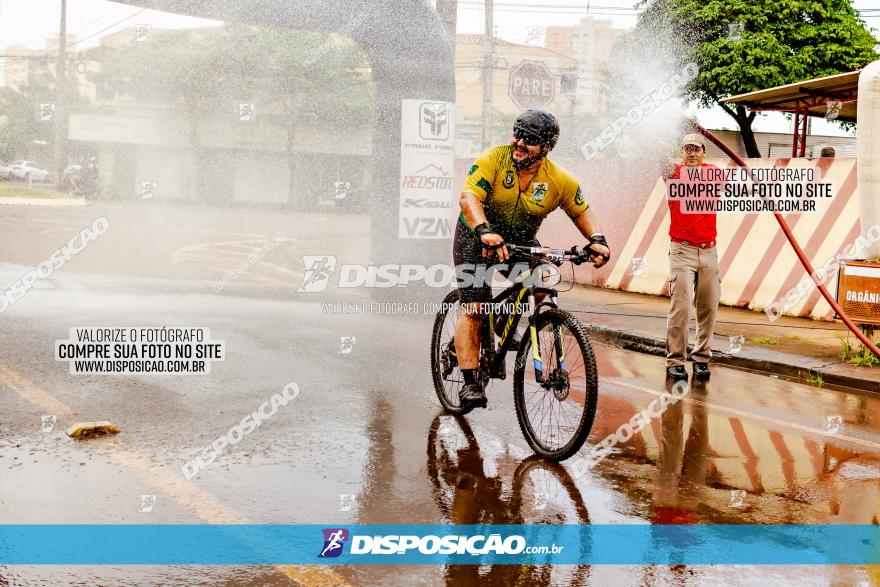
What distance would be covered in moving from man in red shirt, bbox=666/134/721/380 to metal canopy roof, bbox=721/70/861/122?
10.2ft

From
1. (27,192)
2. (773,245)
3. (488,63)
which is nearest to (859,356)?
(773,245)

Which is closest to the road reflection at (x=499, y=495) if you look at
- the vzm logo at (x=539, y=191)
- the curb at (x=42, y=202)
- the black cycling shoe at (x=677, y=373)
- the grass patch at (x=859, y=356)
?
the vzm logo at (x=539, y=191)

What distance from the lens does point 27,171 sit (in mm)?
37875

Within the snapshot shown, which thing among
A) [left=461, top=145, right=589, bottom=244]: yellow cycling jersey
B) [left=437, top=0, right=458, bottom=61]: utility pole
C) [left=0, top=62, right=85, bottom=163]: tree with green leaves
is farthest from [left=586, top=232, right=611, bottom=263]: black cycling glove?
[left=0, top=62, right=85, bottom=163]: tree with green leaves

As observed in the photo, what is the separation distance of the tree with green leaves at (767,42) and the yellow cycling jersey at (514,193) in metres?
31.6

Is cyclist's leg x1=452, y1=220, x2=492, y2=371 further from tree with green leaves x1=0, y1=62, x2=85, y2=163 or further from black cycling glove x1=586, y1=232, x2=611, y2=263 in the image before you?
tree with green leaves x1=0, y1=62, x2=85, y2=163

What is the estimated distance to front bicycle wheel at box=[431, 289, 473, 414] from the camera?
6590 millimetres

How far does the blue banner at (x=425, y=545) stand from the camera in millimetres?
3953

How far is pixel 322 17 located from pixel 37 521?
31.3ft

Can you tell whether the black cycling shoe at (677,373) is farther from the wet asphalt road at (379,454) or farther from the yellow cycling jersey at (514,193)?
the yellow cycling jersey at (514,193)

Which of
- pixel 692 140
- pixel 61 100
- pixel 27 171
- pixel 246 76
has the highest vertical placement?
pixel 246 76

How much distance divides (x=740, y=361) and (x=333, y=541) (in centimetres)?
614

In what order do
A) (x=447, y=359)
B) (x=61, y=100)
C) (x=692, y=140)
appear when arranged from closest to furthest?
(x=447, y=359) → (x=692, y=140) → (x=61, y=100)

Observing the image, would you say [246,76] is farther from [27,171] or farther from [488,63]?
[27,171]
